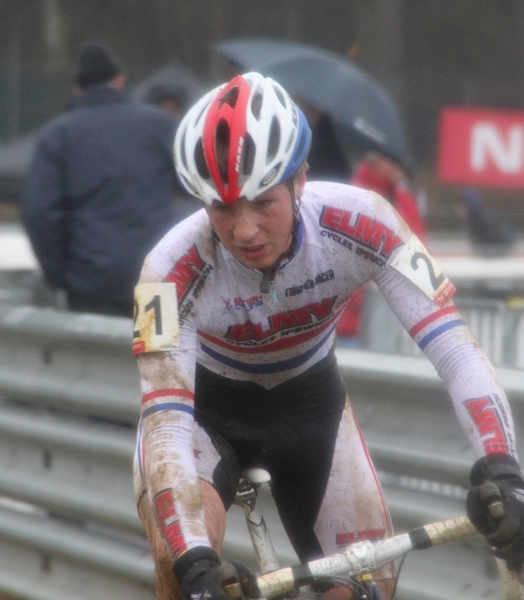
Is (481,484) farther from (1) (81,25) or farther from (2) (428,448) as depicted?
(1) (81,25)

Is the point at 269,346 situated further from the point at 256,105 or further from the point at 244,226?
the point at 256,105

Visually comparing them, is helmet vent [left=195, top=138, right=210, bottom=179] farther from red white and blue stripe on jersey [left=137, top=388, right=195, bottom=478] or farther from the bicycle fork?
the bicycle fork

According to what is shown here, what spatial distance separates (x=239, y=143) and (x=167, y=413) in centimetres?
77

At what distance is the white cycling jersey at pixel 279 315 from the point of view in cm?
289

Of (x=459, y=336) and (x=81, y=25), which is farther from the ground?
(x=459, y=336)

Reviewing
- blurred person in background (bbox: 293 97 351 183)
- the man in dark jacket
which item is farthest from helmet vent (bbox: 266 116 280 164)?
blurred person in background (bbox: 293 97 351 183)

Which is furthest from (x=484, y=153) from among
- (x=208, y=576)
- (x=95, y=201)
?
(x=208, y=576)

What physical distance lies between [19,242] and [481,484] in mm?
8597

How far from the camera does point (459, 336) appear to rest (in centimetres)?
301

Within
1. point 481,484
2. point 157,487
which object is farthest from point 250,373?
point 481,484

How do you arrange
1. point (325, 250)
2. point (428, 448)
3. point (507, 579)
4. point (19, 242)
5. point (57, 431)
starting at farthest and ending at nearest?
point (19, 242), point (57, 431), point (428, 448), point (325, 250), point (507, 579)

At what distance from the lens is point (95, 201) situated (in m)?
5.94

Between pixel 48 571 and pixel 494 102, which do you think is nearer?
pixel 48 571

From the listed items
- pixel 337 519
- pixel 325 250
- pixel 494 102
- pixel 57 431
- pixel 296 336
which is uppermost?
pixel 325 250
